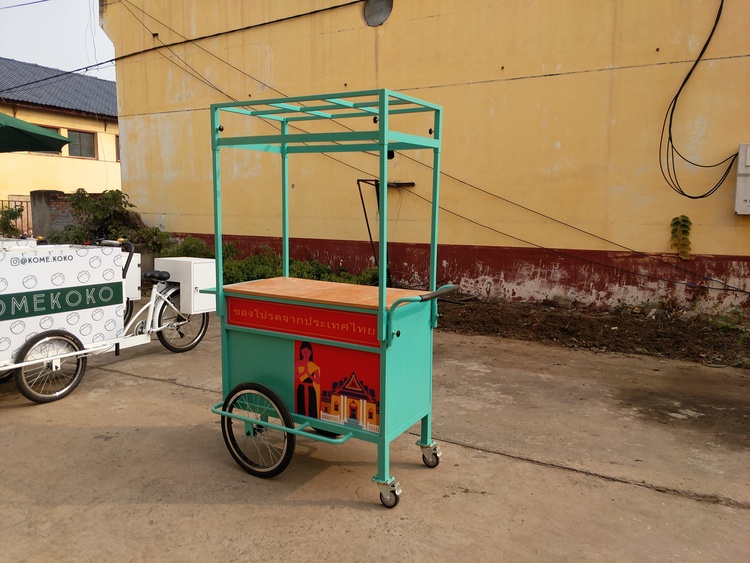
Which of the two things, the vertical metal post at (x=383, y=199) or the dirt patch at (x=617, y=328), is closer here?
the vertical metal post at (x=383, y=199)

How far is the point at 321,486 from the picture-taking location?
3703mm

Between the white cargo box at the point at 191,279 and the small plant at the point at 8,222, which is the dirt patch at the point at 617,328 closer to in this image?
the white cargo box at the point at 191,279

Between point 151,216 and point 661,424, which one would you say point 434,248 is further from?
point 151,216

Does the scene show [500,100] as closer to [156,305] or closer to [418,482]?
[156,305]

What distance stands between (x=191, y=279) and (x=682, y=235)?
5.71m

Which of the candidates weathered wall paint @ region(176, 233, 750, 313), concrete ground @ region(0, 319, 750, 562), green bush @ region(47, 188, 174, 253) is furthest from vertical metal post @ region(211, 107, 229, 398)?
green bush @ region(47, 188, 174, 253)

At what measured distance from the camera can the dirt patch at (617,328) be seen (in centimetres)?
666

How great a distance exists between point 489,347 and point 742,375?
8.13 ft

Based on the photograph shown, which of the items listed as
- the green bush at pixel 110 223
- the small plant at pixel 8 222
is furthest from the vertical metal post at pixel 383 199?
the small plant at pixel 8 222

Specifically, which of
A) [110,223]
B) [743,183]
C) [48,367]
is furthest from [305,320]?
[110,223]

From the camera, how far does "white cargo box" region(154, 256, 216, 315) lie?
6373 mm

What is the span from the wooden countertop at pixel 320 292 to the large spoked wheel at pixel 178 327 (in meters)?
2.57

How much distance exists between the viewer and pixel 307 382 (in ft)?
12.2

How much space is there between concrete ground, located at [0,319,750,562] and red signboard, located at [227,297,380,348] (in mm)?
923
